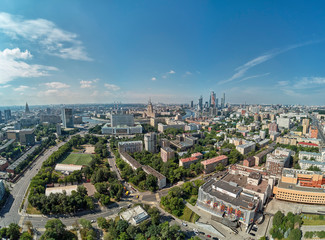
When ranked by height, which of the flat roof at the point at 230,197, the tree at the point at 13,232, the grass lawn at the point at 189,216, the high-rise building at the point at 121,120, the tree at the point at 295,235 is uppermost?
the high-rise building at the point at 121,120

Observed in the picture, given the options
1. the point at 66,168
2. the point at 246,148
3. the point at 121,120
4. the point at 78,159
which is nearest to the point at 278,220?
the point at 246,148

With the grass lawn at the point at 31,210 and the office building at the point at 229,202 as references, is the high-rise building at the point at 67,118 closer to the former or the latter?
the grass lawn at the point at 31,210

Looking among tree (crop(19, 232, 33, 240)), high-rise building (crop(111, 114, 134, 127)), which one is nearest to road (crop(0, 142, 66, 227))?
tree (crop(19, 232, 33, 240))

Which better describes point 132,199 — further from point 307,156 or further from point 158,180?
point 307,156

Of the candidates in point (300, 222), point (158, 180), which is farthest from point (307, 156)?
point (158, 180)

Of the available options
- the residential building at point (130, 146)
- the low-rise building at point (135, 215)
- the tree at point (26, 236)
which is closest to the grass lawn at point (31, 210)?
the tree at point (26, 236)

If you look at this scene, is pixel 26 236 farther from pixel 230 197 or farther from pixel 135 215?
pixel 230 197

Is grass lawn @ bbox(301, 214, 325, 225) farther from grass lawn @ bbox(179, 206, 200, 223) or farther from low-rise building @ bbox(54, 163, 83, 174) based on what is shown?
low-rise building @ bbox(54, 163, 83, 174)
